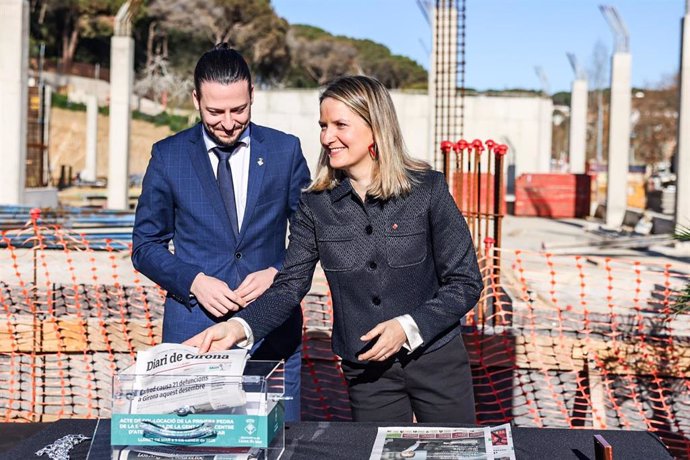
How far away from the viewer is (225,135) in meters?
2.84

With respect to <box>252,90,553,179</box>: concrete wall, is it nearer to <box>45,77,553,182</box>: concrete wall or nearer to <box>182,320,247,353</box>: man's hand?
<box>45,77,553,182</box>: concrete wall

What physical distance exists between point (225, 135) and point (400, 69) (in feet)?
284

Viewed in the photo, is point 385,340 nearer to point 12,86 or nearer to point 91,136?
point 12,86

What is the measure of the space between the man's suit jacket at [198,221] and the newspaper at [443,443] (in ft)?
2.55

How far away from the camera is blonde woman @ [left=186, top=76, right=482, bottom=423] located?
262 cm

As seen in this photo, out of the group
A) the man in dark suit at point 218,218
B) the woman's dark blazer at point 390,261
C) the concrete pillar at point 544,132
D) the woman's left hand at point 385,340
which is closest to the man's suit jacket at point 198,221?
the man in dark suit at point 218,218

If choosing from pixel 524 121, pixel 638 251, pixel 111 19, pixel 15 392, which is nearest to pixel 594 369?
pixel 15 392

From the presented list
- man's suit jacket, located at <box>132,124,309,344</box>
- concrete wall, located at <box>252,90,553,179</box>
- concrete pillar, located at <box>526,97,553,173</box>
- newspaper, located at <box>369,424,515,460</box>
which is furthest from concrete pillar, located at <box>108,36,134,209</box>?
concrete pillar, located at <box>526,97,553,173</box>

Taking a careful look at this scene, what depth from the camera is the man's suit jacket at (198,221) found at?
9.52ft

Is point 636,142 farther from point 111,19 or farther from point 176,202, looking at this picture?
point 176,202

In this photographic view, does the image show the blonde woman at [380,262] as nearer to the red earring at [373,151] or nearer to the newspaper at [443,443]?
the red earring at [373,151]

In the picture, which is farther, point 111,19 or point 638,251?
point 111,19

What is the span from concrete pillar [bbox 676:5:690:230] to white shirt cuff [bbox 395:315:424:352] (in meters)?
14.0

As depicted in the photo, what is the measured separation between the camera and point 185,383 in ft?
6.66
